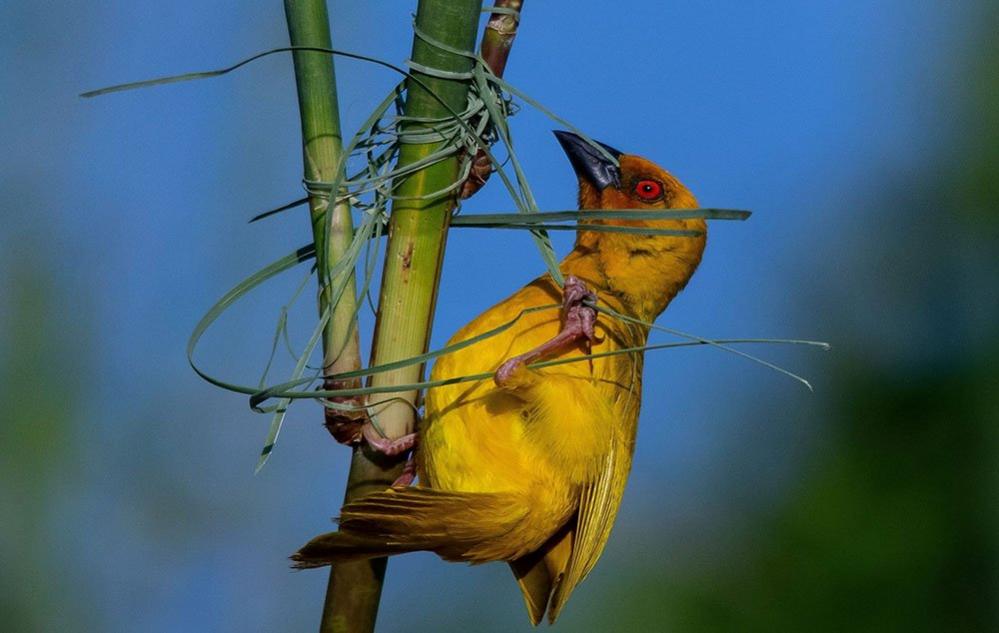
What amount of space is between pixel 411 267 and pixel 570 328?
86 centimetres

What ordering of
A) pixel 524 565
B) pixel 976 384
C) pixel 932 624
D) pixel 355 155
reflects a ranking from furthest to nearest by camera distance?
pixel 976 384, pixel 932 624, pixel 524 565, pixel 355 155

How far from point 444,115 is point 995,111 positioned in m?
4.31

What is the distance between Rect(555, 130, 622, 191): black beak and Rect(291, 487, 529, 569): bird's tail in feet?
4.16

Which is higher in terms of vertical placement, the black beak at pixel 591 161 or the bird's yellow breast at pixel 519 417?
the black beak at pixel 591 161

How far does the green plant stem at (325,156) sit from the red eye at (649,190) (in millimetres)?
1808

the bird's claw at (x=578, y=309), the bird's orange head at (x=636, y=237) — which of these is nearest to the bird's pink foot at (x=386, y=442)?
the bird's claw at (x=578, y=309)

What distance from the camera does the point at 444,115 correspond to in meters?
2.07

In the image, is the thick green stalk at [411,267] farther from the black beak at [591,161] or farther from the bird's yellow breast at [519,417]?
the black beak at [591,161]

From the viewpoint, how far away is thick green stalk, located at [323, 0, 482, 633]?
1.97 meters

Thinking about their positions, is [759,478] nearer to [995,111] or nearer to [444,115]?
[995,111]

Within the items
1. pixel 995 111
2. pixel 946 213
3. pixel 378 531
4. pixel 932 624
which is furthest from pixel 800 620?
pixel 378 531

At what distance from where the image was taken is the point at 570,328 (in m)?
2.79

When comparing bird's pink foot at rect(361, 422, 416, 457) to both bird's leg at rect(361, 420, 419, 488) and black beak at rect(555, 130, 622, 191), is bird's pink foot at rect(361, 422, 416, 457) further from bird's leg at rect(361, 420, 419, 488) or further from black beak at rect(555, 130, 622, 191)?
black beak at rect(555, 130, 622, 191)

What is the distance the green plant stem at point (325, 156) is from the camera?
1981 millimetres
